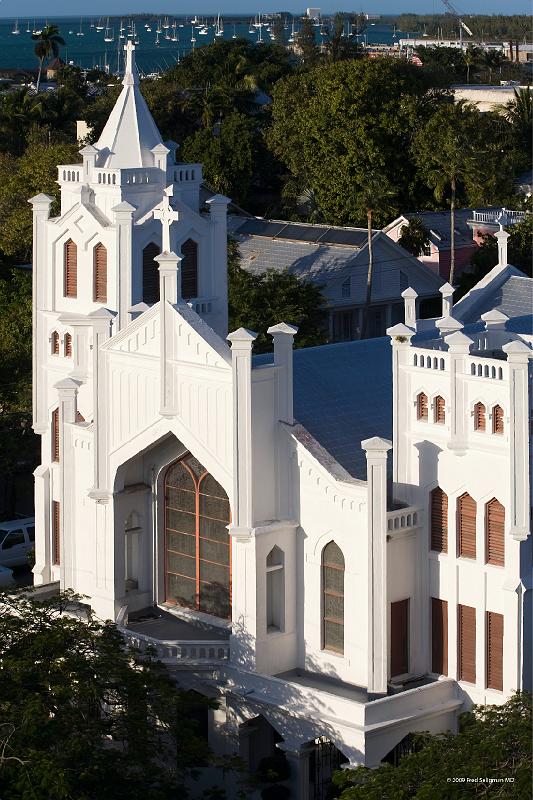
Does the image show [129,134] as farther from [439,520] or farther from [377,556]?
[377,556]

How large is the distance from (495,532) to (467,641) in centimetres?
234

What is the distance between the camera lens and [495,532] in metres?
34.4

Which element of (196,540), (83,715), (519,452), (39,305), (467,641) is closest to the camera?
(83,715)

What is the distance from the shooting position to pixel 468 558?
35.1 m

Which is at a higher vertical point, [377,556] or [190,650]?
[377,556]

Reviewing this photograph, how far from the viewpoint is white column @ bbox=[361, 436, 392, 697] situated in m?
34.5

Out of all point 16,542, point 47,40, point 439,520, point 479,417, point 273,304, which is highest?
point 47,40

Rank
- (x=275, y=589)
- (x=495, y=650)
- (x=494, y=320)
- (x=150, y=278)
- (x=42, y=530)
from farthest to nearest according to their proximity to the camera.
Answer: (x=42, y=530) → (x=150, y=278) → (x=494, y=320) → (x=275, y=589) → (x=495, y=650)

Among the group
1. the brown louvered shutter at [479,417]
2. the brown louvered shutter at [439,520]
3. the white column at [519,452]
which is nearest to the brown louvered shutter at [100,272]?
the brown louvered shutter at [439,520]

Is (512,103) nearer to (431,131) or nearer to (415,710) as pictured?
(431,131)

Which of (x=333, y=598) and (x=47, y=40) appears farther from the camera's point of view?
(x=47, y=40)

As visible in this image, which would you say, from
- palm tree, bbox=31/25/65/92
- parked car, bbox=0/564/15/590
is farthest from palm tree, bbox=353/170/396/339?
palm tree, bbox=31/25/65/92

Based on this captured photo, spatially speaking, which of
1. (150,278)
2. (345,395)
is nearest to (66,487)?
(150,278)

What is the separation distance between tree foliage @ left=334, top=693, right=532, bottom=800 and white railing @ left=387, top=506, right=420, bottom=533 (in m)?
4.96
